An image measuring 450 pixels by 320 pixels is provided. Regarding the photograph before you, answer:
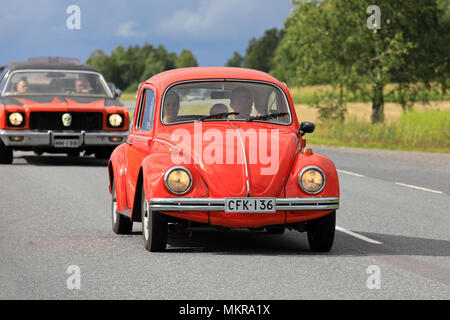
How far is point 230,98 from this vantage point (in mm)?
9453

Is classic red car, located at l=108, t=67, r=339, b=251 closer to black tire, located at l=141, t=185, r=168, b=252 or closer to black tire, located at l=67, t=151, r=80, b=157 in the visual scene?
black tire, located at l=141, t=185, r=168, b=252

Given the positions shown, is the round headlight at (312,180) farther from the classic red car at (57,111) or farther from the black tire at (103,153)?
the black tire at (103,153)

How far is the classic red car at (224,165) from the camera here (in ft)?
26.4

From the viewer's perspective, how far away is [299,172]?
8.20 m

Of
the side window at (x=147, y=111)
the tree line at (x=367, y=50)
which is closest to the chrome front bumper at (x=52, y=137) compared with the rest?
the side window at (x=147, y=111)

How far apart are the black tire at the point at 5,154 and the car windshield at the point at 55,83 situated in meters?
1.10

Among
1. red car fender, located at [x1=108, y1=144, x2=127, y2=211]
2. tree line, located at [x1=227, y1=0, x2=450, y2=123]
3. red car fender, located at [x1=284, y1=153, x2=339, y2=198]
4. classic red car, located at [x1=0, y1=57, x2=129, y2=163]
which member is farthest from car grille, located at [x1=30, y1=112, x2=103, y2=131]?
tree line, located at [x1=227, y1=0, x2=450, y2=123]

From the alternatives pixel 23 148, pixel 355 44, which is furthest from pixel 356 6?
pixel 23 148

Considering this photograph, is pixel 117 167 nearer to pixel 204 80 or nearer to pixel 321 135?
pixel 204 80

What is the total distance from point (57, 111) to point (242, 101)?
9.30 meters

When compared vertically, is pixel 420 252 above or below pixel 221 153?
below

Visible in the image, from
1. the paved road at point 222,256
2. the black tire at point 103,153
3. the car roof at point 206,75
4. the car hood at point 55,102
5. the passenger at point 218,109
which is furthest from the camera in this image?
the black tire at point 103,153

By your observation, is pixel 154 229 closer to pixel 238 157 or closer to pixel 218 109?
pixel 238 157

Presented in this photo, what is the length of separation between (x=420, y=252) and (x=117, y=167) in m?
3.20
